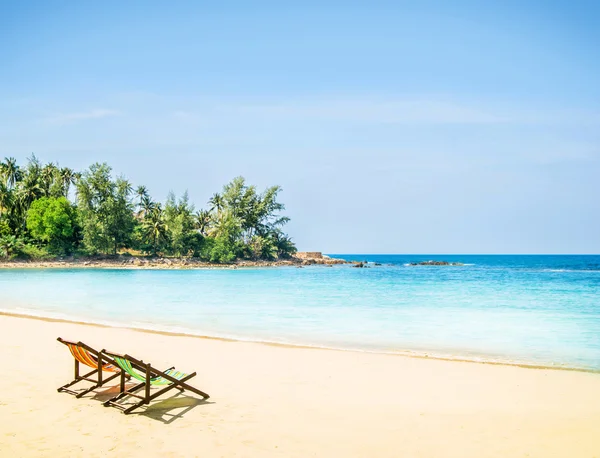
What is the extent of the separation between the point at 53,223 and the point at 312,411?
200 feet

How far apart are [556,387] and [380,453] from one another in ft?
15.1

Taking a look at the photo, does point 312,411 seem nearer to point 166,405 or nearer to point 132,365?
point 166,405

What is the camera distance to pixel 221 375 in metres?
8.27

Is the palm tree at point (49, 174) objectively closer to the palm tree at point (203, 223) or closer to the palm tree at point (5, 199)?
the palm tree at point (5, 199)

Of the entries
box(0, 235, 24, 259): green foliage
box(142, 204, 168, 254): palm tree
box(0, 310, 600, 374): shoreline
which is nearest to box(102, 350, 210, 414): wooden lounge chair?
box(0, 310, 600, 374): shoreline

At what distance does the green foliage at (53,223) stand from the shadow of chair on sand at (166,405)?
59.1 metres

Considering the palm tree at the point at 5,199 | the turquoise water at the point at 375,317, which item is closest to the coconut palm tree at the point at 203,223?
the palm tree at the point at 5,199

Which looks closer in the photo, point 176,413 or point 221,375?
point 176,413

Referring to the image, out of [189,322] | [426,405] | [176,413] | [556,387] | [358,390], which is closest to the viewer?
[176,413]

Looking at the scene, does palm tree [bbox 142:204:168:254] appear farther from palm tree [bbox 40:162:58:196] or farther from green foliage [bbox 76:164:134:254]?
palm tree [bbox 40:162:58:196]

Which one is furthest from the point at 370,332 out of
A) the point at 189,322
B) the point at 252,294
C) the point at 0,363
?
the point at 252,294

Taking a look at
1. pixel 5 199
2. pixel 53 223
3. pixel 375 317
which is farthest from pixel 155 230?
pixel 375 317

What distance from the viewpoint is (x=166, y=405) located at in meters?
6.37

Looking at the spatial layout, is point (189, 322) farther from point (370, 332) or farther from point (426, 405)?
point (426, 405)
